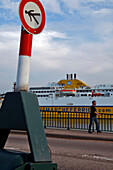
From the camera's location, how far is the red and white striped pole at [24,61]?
2.05m

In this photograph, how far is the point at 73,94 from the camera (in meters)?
47.1

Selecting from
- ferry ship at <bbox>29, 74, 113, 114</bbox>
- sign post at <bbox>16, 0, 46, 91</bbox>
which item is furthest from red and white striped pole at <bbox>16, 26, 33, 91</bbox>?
ferry ship at <bbox>29, 74, 113, 114</bbox>

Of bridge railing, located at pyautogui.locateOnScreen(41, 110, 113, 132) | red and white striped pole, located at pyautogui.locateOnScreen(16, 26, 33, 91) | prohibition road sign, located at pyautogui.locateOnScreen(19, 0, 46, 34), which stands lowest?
bridge railing, located at pyautogui.locateOnScreen(41, 110, 113, 132)

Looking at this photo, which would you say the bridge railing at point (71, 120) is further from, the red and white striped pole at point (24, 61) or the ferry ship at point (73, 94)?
the ferry ship at point (73, 94)

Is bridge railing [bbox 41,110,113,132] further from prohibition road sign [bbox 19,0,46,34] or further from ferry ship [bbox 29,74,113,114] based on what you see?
ferry ship [bbox 29,74,113,114]

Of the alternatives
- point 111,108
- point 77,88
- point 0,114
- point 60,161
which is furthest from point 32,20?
point 77,88

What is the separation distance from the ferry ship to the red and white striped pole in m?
37.7

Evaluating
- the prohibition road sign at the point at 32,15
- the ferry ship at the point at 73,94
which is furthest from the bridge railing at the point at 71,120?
the ferry ship at the point at 73,94

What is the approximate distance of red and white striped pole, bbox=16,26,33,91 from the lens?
2.05 m

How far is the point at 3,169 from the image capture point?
1598mm

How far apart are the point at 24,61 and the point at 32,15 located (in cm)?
52

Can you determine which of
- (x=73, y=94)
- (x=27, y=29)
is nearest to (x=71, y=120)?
(x=27, y=29)

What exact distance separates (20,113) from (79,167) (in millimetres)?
3820

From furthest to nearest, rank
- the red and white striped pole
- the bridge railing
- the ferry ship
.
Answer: the ferry ship, the bridge railing, the red and white striped pole
